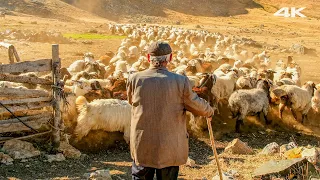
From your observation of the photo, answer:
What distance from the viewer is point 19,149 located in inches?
281

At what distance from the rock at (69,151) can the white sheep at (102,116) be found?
45 centimetres

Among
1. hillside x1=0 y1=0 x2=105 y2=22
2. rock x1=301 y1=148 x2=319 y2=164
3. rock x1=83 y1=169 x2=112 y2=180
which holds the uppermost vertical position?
hillside x1=0 y1=0 x2=105 y2=22

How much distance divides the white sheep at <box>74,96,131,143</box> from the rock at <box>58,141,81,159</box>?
45 centimetres

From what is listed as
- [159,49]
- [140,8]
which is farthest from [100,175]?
[140,8]

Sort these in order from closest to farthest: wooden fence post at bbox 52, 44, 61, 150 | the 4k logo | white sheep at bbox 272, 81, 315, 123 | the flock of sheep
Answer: wooden fence post at bbox 52, 44, 61, 150
the flock of sheep
white sheep at bbox 272, 81, 315, 123
the 4k logo

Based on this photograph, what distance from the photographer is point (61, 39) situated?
25.5 m

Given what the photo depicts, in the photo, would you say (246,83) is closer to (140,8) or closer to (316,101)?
(316,101)

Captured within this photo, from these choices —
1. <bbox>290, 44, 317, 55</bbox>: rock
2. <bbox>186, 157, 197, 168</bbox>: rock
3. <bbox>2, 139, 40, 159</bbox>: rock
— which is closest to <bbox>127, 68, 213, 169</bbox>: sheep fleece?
<bbox>186, 157, 197, 168</bbox>: rock

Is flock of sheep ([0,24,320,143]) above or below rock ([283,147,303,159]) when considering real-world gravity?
above

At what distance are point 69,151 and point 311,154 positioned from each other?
435 centimetres

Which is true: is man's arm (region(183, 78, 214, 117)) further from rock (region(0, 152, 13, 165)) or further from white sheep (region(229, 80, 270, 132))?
white sheep (region(229, 80, 270, 132))

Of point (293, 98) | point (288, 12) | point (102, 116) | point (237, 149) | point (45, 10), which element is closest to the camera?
point (102, 116)

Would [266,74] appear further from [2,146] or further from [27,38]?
A: [27,38]

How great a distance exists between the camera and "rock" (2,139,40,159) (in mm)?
6969
